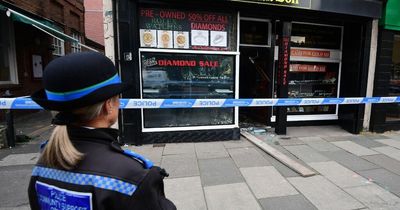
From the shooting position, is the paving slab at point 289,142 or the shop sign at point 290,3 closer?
the shop sign at point 290,3

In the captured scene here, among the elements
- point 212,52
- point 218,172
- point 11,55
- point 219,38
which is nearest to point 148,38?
point 212,52

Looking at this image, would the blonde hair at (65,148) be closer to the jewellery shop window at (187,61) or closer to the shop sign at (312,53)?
the jewellery shop window at (187,61)

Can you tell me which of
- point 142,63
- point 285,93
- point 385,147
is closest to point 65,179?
point 142,63

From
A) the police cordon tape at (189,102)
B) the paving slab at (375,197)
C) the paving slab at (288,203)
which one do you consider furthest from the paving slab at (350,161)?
the paving slab at (288,203)

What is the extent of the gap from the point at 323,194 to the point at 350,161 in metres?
1.75

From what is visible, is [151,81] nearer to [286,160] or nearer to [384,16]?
[286,160]

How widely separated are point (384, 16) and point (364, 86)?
1856 mm

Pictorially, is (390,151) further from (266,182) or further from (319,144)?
(266,182)

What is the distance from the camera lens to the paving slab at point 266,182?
12.0 ft

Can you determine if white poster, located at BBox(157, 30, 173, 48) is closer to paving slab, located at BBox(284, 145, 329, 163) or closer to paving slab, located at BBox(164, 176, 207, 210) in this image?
paving slab, located at BBox(164, 176, 207, 210)

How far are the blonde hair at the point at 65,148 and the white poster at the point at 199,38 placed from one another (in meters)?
5.00

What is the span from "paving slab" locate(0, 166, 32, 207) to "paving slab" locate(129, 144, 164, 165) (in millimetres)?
1942

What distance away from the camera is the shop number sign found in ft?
18.4

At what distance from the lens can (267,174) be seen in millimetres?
4281
